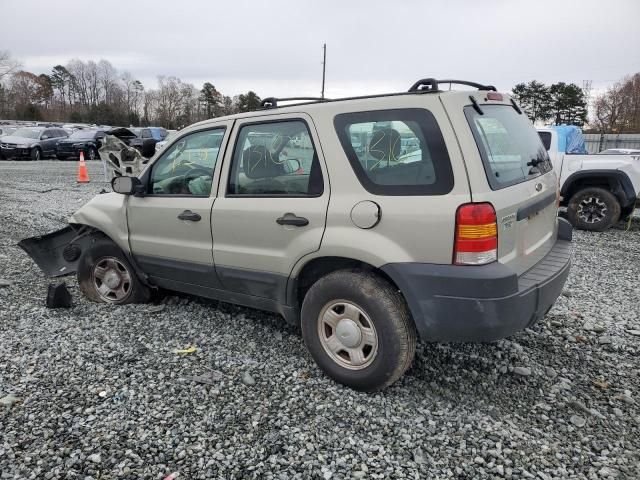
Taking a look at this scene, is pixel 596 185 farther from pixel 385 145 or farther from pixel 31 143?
pixel 31 143

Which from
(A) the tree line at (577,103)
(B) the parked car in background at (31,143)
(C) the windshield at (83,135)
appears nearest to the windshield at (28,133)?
(B) the parked car in background at (31,143)

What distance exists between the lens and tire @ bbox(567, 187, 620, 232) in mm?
8352

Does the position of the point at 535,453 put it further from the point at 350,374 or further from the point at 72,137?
the point at 72,137

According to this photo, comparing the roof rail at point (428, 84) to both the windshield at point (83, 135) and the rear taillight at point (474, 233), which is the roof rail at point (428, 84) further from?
Answer: the windshield at point (83, 135)

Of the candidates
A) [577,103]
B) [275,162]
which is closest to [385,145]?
[275,162]

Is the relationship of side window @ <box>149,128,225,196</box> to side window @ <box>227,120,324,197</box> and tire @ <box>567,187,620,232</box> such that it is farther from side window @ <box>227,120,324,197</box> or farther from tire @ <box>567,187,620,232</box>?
tire @ <box>567,187,620,232</box>

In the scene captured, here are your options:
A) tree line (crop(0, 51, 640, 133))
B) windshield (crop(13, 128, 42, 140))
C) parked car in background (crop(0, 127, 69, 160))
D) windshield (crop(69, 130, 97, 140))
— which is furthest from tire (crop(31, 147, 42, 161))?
tree line (crop(0, 51, 640, 133))

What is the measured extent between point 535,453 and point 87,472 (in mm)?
2314

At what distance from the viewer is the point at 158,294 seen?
4.73 m

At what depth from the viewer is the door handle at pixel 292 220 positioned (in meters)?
3.19

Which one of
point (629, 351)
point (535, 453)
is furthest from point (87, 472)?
point (629, 351)

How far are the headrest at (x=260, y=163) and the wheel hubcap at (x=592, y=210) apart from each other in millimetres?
7114

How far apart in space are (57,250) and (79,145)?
2176 cm

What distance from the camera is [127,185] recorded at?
13.3 ft
